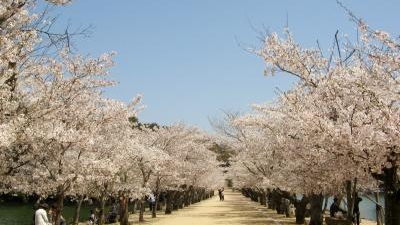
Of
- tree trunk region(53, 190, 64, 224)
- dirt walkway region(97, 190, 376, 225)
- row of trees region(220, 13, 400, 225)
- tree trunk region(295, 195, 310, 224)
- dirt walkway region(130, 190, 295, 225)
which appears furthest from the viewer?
dirt walkway region(130, 190, 295, 225)

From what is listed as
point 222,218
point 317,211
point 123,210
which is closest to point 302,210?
point 317,211

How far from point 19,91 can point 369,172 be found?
9.36m

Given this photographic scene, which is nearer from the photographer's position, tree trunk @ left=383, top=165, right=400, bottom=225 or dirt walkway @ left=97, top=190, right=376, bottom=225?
tree trunk @ left=383, top=165, right=400, bottom=225

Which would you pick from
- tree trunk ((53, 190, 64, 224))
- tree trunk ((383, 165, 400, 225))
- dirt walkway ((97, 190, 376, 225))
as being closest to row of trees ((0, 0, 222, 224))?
tree trunk ((53, 190, 64, 224))

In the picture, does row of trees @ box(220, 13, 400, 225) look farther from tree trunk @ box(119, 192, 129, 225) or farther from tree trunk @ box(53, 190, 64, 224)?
tree trunk @ box(119, 192, 129, 225)

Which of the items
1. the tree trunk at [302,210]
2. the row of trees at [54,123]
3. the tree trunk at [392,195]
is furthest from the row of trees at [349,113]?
the tree trunk at [302,210]

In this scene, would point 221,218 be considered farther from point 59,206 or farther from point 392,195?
point 392,195

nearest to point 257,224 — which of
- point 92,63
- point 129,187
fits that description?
point 129,187

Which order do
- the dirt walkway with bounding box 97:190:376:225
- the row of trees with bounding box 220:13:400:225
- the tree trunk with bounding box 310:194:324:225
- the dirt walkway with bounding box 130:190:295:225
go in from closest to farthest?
the row of trees with bounding box 220:13:400:225, the tree trunk with bounding box 310:194:324:225, the dirt walkway with bounding box 97:190:376:225, the dirt walkway with bounding box 130:190:295:225

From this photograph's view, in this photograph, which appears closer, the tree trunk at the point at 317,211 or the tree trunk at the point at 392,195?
the tree trunk at the point at 392,195

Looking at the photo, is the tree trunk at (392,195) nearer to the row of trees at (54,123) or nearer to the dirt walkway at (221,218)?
the row of trees at (54,123)

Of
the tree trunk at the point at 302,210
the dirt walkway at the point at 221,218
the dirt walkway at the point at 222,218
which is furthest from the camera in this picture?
the dirt walkway at the point at 221,218

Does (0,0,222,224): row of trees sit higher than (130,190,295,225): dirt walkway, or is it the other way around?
(0,0,222,224): row of trees

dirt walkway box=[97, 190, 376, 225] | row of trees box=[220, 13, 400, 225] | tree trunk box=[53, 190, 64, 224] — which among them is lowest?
dirt walkway box=[97, 190, 376, 225]
